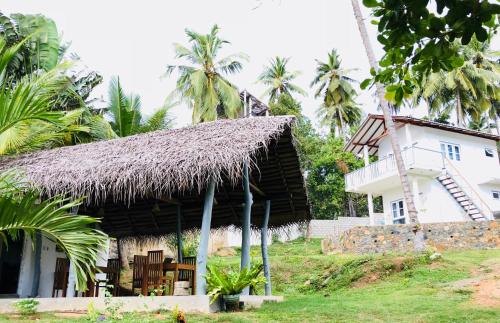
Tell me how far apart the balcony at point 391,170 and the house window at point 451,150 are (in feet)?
4.27

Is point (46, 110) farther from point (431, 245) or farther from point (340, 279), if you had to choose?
point (431, 245)

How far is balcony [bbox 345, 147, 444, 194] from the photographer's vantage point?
19.1 metres

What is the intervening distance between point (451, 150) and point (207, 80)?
1260cm

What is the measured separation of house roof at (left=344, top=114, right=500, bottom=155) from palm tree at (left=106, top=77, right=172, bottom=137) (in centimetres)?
935

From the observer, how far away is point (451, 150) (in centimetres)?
2138

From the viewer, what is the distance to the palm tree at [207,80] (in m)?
24.7

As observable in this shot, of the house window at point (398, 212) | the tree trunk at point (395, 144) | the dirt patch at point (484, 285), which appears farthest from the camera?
the house window at point (398, 212)

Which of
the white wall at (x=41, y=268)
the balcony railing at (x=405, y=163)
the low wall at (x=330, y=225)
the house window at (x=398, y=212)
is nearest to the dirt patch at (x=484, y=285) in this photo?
the balcony railing at (x=405, y=163)

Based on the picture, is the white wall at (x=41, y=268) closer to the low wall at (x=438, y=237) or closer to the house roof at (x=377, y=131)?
the low wall at (x=438, y=237)

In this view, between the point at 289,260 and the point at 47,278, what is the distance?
866cm

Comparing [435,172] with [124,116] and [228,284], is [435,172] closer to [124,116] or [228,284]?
[124,116]

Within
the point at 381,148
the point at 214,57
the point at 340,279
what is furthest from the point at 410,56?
the point at 214,57

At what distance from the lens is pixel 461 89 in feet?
96.2

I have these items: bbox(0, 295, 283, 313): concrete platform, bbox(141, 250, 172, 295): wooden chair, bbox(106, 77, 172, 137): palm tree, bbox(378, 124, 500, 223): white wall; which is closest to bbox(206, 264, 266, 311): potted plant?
bbox(0, 295, 283, 313): concrete platform
